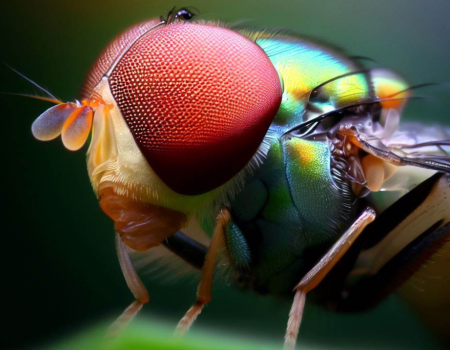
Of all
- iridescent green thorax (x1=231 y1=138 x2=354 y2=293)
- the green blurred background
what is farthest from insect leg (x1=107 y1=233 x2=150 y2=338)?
the green blurred background

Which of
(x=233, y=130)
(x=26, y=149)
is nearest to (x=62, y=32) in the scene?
(x=26, y=149)

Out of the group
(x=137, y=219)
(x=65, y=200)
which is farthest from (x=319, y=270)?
(x=65, y=200)

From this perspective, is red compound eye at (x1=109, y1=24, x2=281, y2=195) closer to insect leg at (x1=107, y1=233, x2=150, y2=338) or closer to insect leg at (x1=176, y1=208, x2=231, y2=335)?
insect leg at (x1=176, y1=208, x2=231, y2=335)

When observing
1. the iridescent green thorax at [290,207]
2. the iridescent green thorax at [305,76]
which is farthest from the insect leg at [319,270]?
the iridescent green thorax at [305,76]

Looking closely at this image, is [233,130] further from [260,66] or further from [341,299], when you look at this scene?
[341,299]

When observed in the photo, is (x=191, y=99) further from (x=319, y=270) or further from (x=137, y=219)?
(x=319, y=270)

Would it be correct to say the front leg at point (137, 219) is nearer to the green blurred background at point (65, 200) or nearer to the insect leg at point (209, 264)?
the insect leg at point (209, 264)
